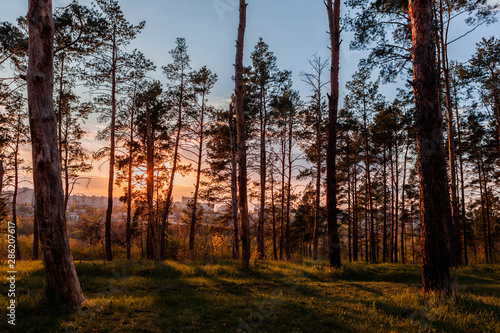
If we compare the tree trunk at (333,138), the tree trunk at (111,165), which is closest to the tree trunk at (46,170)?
the tree trunk at (333,138)

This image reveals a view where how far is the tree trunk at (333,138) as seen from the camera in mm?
10176

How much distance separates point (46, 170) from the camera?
4.64 meters

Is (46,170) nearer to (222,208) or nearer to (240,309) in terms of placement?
(240,309)

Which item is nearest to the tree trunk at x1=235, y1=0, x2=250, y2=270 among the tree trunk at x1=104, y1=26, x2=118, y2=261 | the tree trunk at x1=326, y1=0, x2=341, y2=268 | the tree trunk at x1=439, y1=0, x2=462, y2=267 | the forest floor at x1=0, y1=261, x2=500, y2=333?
the forest floor at x1=0, y1=261, x2=500, y2=333

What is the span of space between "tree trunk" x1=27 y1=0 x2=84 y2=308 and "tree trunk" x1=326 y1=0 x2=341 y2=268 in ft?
27.9

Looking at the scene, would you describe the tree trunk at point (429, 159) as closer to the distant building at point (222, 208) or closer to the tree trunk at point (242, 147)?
the tree trunk at point (242, 147)

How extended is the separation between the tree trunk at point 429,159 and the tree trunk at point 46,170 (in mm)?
7202

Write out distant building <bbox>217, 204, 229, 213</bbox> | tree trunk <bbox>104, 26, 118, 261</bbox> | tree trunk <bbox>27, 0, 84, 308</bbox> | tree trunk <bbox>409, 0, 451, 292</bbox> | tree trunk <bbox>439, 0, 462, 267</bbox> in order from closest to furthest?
1. tree trunk <bbox>27, 0, 84, 308</bbox>
2. tree trunk <bbox>409, 0, 451, 292</bbox>
3. tree trunk <bbox>439, 0, 462, 267</bbox>
4. tree trunk <bbox>104, 26, 118, 261</bbox>
5. distant building <bbox>217, 204, 229, 213</bbox>

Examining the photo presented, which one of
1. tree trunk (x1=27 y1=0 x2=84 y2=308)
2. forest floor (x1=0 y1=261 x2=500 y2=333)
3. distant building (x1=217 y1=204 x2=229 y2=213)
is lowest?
forest floor (x1=0 y1=261 x2=500 y2=333)

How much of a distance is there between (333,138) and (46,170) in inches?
365

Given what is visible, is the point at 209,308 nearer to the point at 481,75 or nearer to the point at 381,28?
the point at 381,28

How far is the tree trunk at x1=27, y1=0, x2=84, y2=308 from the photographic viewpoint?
455cm

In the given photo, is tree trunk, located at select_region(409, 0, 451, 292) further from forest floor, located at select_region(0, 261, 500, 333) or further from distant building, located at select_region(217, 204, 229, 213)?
distant building, located at select_region(217, 204, 229, 213)

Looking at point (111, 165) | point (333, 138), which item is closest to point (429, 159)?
point (333, 138)
